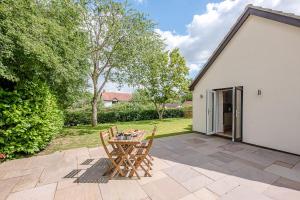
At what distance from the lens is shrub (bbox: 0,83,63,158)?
16.6ft

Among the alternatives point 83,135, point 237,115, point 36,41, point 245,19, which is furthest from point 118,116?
point 245,19

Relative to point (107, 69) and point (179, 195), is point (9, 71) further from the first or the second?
point (107, 69)

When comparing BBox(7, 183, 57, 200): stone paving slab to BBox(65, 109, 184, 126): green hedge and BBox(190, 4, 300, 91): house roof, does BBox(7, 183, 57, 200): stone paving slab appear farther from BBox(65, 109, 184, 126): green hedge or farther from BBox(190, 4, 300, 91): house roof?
BBox(65, 109, 184, 126): green hedge

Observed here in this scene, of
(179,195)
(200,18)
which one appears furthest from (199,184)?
(200,18)

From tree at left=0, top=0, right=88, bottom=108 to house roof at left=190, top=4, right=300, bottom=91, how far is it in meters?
6.43

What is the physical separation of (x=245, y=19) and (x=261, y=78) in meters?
2.76

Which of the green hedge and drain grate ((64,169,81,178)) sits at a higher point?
the green hedge

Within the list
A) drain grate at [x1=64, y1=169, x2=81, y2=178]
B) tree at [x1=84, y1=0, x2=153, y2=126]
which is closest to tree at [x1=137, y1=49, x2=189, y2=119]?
tree at [x1=84, y1=0, x2=153, y2=126]

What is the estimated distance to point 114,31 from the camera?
38.7 feet

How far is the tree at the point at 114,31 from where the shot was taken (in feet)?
38.1

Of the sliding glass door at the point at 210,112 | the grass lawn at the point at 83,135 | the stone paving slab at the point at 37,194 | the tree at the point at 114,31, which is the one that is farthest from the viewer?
the tree at the point at 114,31

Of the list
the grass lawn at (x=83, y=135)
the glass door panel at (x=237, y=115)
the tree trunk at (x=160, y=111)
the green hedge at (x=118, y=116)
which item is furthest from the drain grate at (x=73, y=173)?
the tree trunk at (x=160, y=111)

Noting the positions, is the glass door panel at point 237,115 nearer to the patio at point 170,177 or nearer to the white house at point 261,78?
the white house at point 261,78

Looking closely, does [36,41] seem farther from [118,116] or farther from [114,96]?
[114,96]
